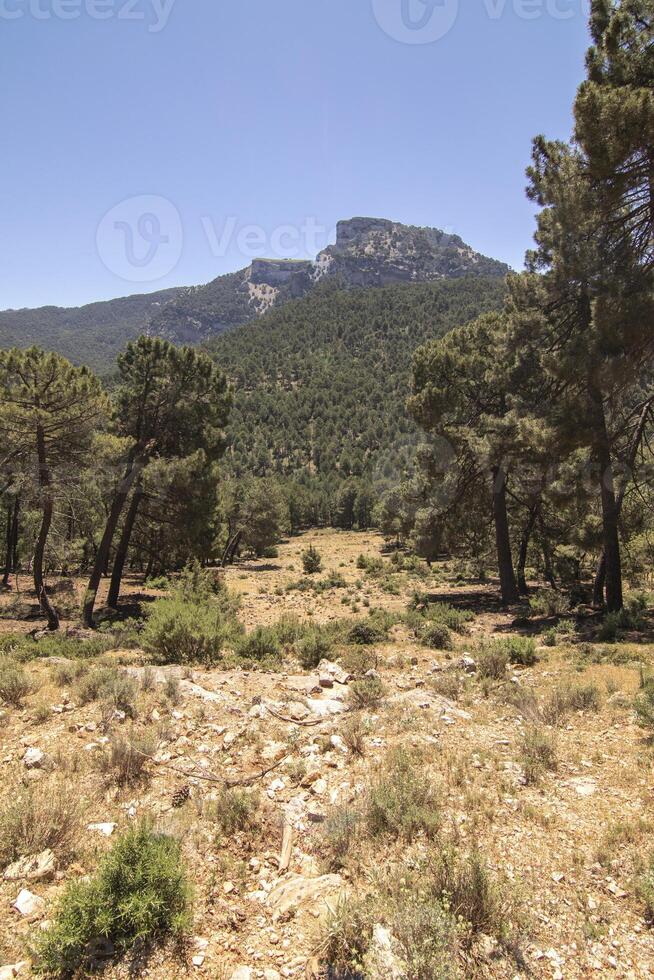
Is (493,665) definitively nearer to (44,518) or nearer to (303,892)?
(303,892)

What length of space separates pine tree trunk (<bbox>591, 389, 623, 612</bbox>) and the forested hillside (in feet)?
245

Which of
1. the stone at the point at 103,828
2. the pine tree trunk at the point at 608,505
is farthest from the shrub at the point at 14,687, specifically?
the pine tree trunk at the point at 608,505

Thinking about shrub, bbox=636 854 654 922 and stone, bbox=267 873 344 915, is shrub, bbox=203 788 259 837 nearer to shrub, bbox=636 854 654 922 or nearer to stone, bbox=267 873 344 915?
stone, bbox=267 873 344 915

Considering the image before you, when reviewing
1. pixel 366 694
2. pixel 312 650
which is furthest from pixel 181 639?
pixel 366 694

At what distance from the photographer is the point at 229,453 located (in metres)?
115

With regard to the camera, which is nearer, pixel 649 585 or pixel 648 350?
pixel 648 350

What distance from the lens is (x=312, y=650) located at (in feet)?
32.8

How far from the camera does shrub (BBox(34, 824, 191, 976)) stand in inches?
119

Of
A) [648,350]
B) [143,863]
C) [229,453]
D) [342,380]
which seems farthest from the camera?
[342,380]

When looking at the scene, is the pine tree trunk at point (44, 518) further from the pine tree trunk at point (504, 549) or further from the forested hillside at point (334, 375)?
the forested hillside at point (334, 375)

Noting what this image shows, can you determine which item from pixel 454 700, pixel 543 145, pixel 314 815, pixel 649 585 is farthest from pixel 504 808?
pixel 649 585

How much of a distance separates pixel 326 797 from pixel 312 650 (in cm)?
516

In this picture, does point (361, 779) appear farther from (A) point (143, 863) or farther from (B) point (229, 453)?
(B) point (229, 453)

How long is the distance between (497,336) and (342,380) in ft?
Answer: 417
